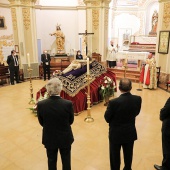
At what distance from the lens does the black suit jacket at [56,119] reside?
7.97 ft

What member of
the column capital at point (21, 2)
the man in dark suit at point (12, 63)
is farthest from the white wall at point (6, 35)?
the man in dark suit at point (12, 63)

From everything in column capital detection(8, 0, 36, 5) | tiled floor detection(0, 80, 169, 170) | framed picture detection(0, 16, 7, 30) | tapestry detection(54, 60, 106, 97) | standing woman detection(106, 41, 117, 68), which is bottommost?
tiled floor detection(0, 80, 169, 170)

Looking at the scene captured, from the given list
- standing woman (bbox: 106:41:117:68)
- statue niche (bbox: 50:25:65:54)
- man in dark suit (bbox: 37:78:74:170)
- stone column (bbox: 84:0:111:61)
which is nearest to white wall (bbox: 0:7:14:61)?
statue niche (bbox: 50:25:65:54)

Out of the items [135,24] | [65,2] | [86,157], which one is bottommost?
[86,157]

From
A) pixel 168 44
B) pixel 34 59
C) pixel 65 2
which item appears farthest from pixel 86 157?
pixel 65 2

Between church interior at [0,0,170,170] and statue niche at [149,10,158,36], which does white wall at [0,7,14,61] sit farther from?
statue niche at [149,10,158,36]

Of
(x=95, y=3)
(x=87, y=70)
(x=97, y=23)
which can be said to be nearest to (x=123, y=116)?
(x=87, y=70)

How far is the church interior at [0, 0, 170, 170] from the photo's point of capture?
3.94 m

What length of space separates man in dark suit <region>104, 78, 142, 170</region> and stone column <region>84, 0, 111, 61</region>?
28.1 feet

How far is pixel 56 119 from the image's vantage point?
8.07ft

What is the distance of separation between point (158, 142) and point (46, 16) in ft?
34.0

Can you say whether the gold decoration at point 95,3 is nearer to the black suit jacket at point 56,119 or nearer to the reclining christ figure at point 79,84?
the reclining christ figure at point 79,84

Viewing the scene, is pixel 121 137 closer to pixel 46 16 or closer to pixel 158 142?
pixel 158 142

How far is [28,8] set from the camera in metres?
9.73
